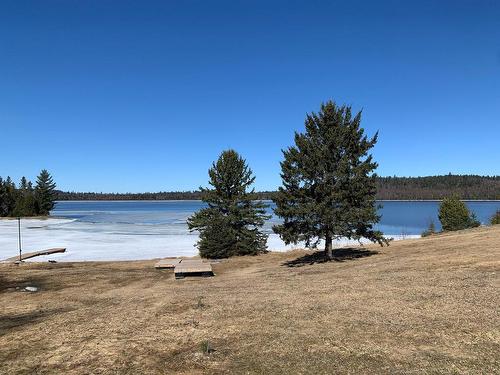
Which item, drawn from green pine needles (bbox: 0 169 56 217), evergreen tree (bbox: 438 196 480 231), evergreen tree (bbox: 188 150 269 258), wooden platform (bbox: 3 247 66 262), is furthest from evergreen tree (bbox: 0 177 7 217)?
evergreen tree (bbox: 438 196 480 231)

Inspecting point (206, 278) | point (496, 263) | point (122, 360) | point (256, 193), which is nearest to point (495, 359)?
point (122, 360)

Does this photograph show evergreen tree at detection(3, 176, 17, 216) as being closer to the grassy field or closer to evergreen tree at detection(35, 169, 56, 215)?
evergreen tree at detection(35, 169, 56, 215)

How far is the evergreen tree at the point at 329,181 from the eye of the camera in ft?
67.6

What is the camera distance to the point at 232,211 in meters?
32.3

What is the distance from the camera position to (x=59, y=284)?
1784 centimetres

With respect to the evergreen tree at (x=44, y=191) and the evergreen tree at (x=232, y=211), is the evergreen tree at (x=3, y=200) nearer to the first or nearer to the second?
the evergreen tree at (x=44, y=191)

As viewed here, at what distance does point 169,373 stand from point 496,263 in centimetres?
1192

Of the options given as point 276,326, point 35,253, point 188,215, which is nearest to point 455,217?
point 35,253

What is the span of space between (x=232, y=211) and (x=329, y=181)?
12.4m

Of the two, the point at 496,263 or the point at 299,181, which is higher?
the point at 299,181

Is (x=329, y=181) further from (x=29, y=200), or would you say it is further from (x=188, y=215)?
(x=29, y=200)

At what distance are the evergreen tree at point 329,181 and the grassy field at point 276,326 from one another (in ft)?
17.5

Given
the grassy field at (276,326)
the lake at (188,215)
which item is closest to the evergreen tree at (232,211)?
the lake at (188,215)

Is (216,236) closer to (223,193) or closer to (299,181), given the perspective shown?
(223,193)
